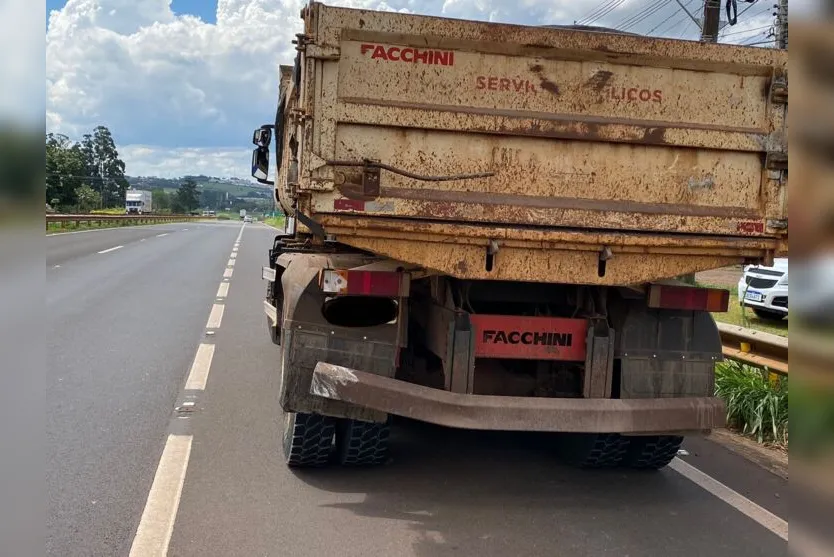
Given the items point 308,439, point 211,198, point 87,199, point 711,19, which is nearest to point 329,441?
point 308,439

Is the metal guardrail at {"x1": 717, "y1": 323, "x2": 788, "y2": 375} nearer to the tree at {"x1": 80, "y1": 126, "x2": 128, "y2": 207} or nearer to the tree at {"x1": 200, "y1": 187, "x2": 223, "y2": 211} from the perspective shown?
the tree at {"x1": 80, "y1": 126, "x2": 128, "y2": 207}

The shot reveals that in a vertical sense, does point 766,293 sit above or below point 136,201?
below

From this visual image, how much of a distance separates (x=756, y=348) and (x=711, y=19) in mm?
6661

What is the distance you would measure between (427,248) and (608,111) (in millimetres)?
1315

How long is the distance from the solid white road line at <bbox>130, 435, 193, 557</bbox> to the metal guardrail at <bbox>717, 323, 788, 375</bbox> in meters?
4.57

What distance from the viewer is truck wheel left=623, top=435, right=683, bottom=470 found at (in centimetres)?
493

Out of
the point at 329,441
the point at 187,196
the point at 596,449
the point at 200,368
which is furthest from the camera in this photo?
the point at 187,196

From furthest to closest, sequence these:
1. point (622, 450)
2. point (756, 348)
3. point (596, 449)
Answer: point (756, 348) < point (622, 450) < point (596, 449)

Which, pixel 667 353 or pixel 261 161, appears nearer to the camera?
pixel 667 353

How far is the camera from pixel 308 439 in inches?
183

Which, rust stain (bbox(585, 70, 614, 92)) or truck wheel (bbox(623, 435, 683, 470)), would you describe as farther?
truck wheel (bbox(623, 435, 683, 470))

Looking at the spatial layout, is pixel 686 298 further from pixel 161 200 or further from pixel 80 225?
pixel 161 200

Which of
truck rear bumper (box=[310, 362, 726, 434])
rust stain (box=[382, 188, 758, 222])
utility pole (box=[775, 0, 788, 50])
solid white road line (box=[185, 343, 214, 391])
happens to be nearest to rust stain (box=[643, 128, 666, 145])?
rust stain (box=[382, 188, 758, 222])

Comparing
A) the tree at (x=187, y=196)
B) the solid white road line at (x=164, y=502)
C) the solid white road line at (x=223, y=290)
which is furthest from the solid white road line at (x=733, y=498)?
the tree at (x=187, y=196)
